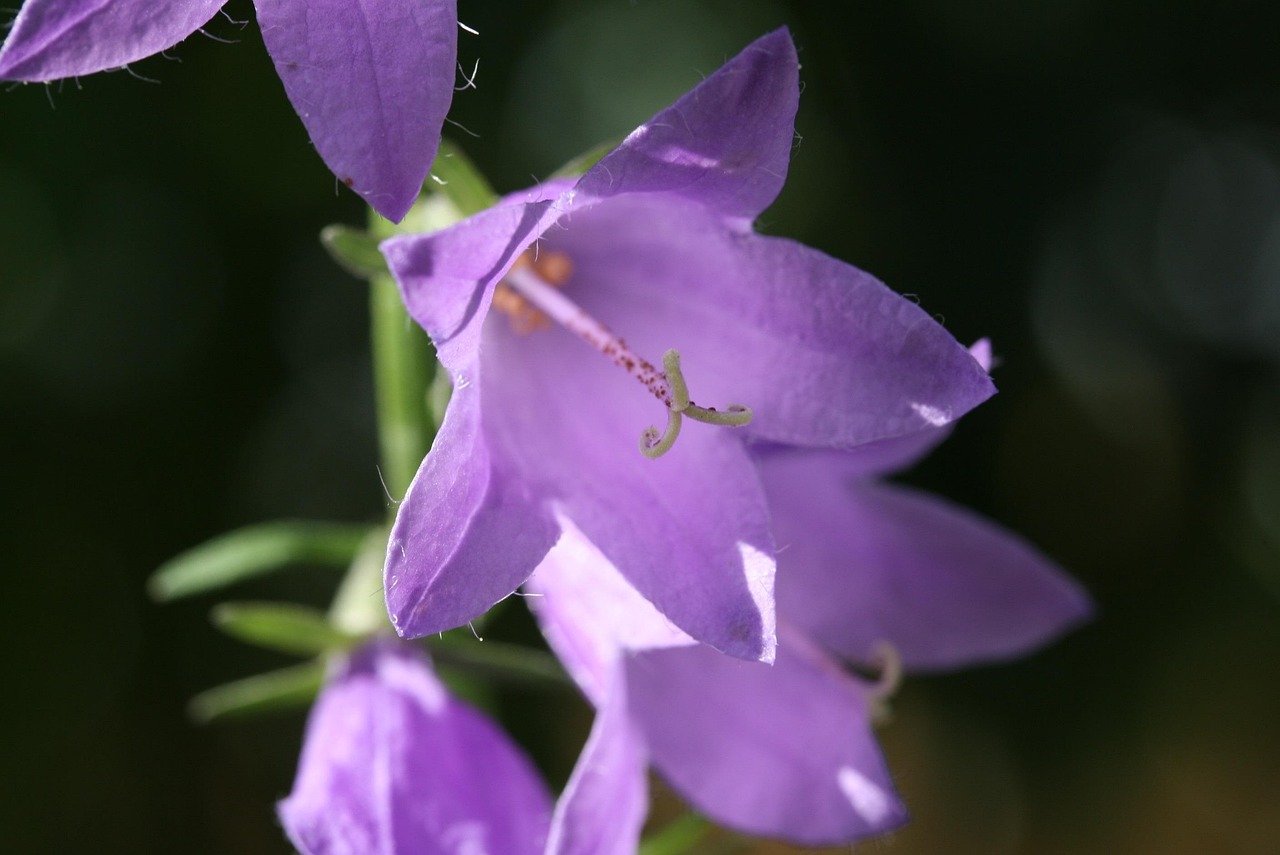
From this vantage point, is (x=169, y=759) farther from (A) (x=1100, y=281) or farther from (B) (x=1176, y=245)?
(B) (x=1176, y=245)

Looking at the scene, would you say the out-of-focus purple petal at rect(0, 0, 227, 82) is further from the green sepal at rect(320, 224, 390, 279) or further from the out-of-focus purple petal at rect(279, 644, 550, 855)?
the out-of-focus purple petal at rect(279, 644, 550, 855)

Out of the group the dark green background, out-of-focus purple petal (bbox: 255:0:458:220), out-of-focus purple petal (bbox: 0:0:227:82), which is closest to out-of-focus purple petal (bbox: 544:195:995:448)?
out-of-focus purple petal (bbox: 255:0:458:220)

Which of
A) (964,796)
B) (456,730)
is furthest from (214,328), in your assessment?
(964,796)

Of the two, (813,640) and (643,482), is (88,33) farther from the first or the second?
(813,640)

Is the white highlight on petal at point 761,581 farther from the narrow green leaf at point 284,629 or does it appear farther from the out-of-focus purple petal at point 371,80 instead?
the narrow green leaf at point 284,629

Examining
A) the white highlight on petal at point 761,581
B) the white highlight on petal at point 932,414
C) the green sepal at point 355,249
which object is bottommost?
the white highlight on petal at point 761,581

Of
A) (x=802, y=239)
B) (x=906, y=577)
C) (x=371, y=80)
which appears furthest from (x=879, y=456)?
(x=802, y=239)

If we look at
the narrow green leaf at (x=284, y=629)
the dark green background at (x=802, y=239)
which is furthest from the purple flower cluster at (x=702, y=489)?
the dark green background at (x=802, y=239)
